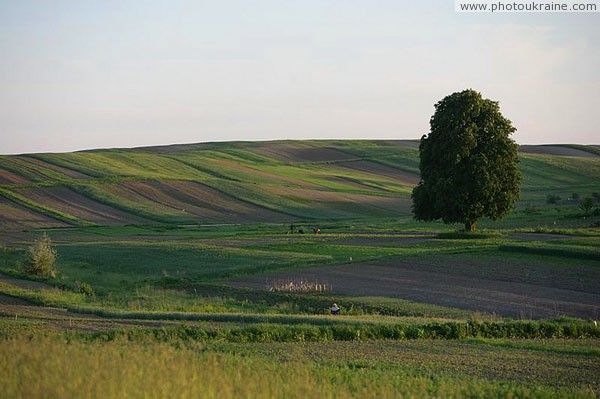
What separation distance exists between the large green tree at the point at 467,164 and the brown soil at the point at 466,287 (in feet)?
63.4

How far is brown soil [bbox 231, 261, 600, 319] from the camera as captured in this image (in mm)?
32312

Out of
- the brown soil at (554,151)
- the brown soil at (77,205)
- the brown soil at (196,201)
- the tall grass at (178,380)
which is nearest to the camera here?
the tall grass at (178,380)

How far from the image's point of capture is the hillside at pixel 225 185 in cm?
9919

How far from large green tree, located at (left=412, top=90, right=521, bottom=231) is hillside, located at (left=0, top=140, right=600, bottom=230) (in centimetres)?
3533

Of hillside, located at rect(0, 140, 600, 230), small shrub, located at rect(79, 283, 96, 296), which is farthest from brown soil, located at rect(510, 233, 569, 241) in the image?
hillside, located at rect(0, 140, 600, 230)

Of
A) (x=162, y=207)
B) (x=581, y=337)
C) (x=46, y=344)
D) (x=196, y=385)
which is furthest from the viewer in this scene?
(x=162, y=207)

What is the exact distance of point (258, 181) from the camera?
131 meters

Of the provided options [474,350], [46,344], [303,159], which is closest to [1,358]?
[46,344]

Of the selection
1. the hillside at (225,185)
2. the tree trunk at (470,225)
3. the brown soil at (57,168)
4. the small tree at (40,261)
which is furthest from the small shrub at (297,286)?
the brown soil at (57,168)

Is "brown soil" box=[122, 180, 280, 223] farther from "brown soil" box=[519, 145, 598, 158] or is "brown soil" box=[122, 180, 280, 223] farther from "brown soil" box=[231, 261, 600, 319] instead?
"brown soil" box=[519, 145, 598, 158]

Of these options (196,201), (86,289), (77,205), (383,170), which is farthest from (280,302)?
(383,170)

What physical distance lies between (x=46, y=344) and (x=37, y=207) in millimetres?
87002

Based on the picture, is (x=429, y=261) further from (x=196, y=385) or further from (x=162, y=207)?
(x=162, y=207)

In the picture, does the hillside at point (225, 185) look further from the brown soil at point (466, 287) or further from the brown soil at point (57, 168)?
the brown soil at point (466, 287)
